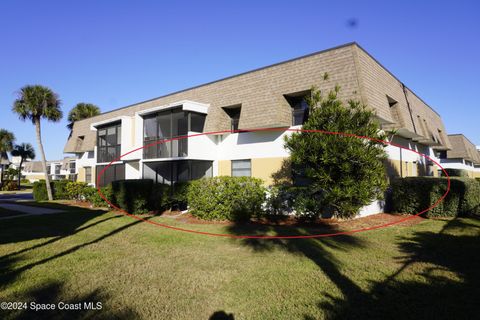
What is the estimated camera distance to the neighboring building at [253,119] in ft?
44.3

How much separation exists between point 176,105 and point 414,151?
51.6ft

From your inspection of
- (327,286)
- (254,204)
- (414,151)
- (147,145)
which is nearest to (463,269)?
(327,286)

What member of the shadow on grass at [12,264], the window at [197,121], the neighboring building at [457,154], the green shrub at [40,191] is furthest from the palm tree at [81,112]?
the neighboring building at [457,154]

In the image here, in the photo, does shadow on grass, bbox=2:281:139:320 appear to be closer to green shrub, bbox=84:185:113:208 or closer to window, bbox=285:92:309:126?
window, bbox=285:92:309:126

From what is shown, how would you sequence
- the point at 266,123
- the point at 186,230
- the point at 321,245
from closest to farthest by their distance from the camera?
1. the point at 321,245
2. the point at 186,230
3. the point at 266,123

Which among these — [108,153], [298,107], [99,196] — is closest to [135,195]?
[99,196]

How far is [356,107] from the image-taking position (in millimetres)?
11188

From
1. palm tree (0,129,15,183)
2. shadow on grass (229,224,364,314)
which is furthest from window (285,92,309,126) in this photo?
palm tree (0,129,15,183)

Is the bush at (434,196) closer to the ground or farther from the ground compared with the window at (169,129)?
closer to the ground

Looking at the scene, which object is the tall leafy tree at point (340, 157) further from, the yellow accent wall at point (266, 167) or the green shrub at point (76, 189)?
the green shrub at point (76, 189)

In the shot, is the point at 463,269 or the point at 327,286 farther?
the point at 463,269

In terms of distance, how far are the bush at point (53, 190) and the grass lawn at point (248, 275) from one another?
1587cm

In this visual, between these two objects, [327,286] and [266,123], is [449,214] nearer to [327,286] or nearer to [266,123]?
[266,123]

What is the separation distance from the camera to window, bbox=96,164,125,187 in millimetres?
21772
